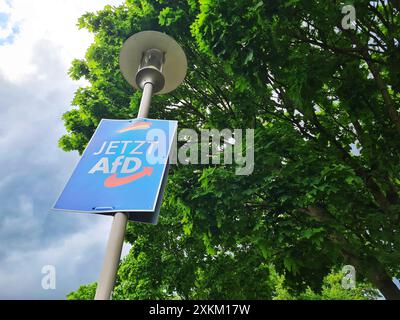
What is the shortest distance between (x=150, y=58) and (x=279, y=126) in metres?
2.82

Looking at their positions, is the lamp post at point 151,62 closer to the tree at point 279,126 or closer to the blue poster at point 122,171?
the blue poster at point 122,171

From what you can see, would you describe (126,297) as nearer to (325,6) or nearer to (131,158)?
(131,158)

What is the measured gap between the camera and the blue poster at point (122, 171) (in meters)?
2.53

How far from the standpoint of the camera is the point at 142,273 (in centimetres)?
873

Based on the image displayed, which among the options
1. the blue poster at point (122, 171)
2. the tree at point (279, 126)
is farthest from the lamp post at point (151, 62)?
the tree at point (279, 126)

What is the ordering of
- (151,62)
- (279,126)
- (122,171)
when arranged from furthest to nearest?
(279,126) → (151,62) → (122,171)

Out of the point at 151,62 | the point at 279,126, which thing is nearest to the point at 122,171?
the point at 151,62

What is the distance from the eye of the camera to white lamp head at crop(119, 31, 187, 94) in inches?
156

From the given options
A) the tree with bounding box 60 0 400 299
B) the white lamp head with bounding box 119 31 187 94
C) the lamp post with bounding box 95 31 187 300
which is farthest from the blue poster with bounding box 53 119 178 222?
the tree with bounding box 60 0 400 299

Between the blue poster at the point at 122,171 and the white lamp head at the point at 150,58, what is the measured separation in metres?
0.93

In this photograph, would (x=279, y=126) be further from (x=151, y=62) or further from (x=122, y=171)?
(x=122, y=171)

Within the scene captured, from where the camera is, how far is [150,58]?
4.18 meters

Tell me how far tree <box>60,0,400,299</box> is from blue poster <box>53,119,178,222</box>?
235 cm
